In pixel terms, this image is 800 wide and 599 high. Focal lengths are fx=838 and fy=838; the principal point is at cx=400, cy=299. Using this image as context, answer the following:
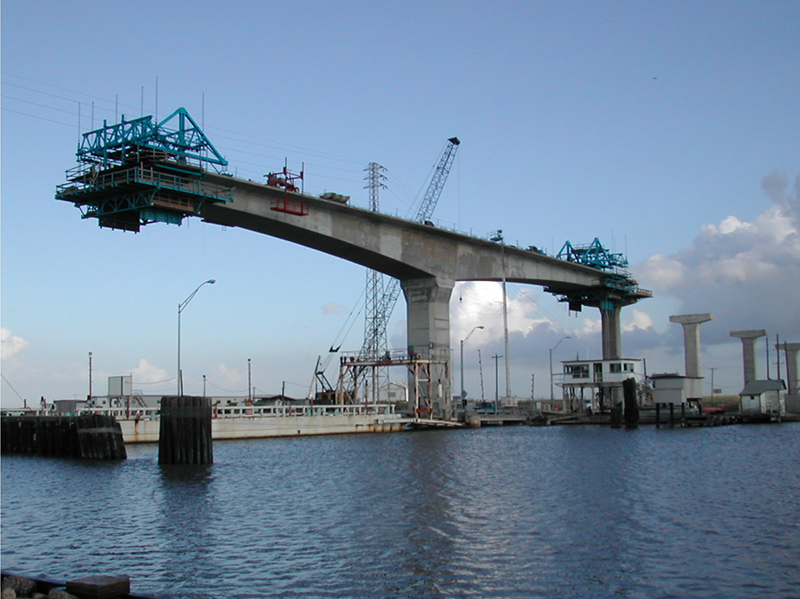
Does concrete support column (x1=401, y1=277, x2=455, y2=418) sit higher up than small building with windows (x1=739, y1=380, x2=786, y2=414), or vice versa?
concrete support column (x1=401, y1=277, x2=455, y2=418)

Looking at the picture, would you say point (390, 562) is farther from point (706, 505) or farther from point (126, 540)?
point (706, 505)

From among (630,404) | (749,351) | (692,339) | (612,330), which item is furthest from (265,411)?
(749,351)

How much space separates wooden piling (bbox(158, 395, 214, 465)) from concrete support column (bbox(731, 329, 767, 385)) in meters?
106

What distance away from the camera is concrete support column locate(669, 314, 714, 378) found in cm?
11669

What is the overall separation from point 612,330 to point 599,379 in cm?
2014

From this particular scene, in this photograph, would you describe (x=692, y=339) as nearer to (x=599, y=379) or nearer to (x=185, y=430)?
(x=599, y=379)

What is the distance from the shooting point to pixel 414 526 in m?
25.2

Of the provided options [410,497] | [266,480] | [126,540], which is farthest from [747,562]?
[266,480]

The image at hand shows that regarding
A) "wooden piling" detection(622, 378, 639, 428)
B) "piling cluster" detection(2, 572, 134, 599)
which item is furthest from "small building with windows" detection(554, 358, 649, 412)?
"piling cluster" detection(2, 572, 134, 599)

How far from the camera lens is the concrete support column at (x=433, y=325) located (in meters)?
81.8

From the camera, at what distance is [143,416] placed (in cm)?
6084

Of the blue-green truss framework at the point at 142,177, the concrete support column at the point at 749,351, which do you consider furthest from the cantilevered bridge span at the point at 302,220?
the concrete support column at the point at 749,351

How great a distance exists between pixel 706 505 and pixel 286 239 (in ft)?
157

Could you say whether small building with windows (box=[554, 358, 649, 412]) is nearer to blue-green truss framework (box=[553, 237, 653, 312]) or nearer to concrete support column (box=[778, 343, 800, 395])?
blue-green truss framework (box=[553, 237, 653, 312])
